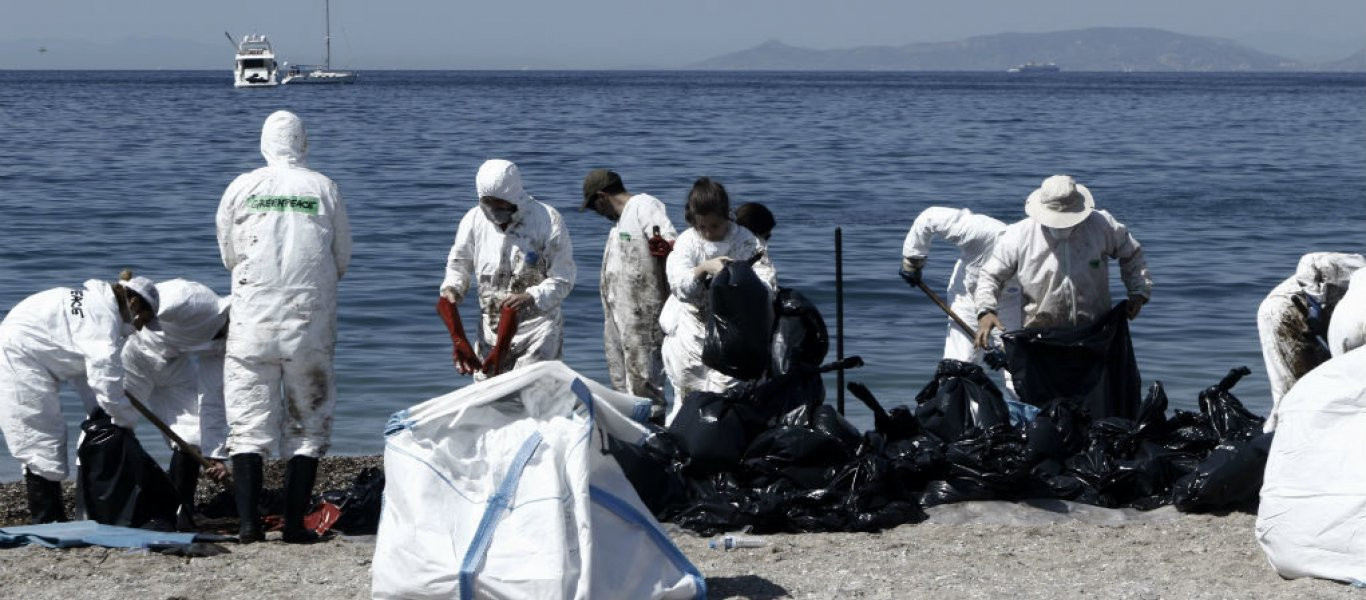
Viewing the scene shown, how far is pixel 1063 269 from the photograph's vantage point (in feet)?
25.7

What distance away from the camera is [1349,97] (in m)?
90.1

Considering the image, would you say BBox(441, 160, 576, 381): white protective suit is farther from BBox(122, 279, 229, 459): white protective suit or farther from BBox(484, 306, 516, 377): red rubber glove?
BBox(122, 279, 229, 459): white protective suit

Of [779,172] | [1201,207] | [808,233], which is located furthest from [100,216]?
[1201,207]

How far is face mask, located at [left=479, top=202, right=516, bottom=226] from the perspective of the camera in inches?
275

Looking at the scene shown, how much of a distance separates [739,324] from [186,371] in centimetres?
232

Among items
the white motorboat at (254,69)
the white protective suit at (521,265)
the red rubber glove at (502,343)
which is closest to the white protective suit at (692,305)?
the white protective suit at (521,265)

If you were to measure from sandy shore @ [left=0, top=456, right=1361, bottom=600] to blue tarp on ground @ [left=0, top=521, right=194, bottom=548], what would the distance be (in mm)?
58

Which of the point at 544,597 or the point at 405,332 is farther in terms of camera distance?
the point at 405,332

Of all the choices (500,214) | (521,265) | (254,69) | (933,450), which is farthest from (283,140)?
(254,69)

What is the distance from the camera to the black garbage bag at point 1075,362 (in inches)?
309

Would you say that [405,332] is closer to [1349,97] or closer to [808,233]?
[808,233]

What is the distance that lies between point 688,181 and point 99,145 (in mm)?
14456

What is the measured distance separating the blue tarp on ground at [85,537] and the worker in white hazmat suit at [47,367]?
0.41 m

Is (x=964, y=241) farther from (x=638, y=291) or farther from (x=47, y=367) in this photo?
(x=47, y=367)
